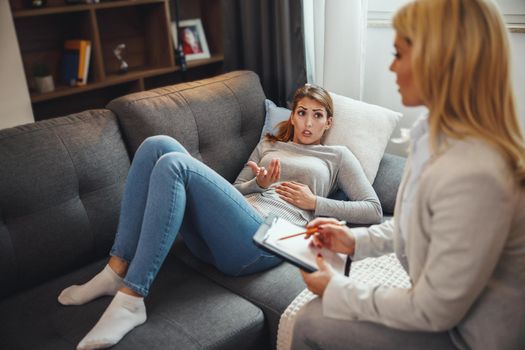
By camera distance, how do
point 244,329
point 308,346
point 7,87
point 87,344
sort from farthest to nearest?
point 7,87 → point 244,329 → point 87,344 → point 308,346

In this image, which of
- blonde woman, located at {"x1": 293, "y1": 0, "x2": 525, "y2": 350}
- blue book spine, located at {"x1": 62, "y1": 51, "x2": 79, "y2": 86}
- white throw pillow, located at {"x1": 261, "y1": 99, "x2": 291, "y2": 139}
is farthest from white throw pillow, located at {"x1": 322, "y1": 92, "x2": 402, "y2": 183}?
blue book spine, located at {"x1": 62, "y1": 51, "x2": 79, "y2": 86}

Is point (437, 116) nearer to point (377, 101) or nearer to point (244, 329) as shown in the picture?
point (244, 329)

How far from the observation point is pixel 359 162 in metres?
2.03

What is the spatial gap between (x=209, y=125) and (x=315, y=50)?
0.82m

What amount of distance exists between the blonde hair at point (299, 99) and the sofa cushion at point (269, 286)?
57 centimetres

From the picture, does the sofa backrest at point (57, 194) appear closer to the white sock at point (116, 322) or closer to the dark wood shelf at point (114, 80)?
the white sock at point (116, 322)

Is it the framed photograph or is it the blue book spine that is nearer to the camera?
the blue book spine

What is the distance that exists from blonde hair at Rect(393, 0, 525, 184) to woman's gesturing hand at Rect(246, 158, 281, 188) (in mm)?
842

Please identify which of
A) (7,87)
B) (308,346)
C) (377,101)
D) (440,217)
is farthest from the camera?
(377,101)

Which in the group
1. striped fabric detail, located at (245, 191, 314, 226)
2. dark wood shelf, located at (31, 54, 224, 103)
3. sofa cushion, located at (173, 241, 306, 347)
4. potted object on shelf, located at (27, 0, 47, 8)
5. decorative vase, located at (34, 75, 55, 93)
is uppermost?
potted object on shelf, located at (27, 0, 47, 8)

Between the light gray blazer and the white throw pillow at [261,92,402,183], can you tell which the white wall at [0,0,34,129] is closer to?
the white throw pillow at [261,92,402,183]

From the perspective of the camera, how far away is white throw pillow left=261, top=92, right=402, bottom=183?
2.05 metres

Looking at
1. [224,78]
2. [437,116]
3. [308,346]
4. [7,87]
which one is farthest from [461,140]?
[7,87]

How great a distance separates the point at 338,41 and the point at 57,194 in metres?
1.40
